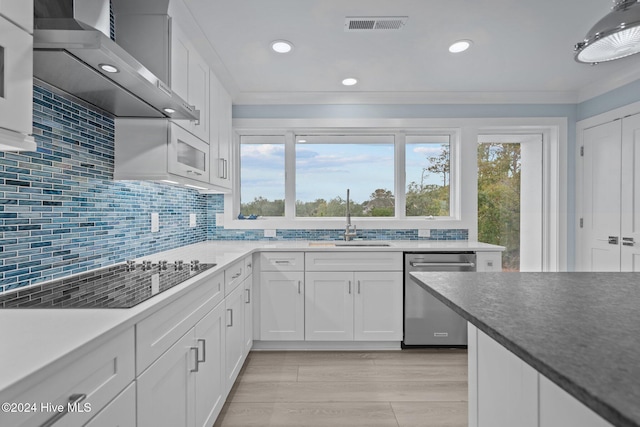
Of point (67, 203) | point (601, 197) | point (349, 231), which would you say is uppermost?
point (601, 197)

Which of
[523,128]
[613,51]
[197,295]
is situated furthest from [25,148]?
[523,128]

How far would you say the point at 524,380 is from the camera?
0.86 metres

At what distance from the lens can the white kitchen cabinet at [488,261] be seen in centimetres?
293

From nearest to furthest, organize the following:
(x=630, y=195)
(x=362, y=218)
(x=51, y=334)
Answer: (x=51, y=334) < (x=630, y=195) < (x=362, y=218)

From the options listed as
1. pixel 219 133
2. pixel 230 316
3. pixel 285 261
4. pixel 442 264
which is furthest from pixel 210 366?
pixel 442 264

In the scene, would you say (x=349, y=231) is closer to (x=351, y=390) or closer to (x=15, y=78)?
(x=351, y=390)

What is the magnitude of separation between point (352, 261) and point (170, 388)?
1886 mm

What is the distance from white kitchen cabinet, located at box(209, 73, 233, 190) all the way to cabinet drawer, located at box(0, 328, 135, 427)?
72.6 inches

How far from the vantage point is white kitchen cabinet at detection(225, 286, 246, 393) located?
204 cm

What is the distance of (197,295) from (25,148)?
85cm

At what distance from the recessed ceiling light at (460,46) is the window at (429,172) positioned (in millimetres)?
1173

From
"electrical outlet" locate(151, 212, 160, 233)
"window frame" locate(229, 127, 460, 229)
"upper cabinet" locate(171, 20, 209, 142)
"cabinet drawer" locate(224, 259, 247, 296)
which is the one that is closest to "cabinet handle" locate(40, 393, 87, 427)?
"cabinet drawer" locate(224, 259, 247, 296)

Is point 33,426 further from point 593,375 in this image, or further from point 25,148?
point 593,375

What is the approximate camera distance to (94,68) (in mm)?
1247
